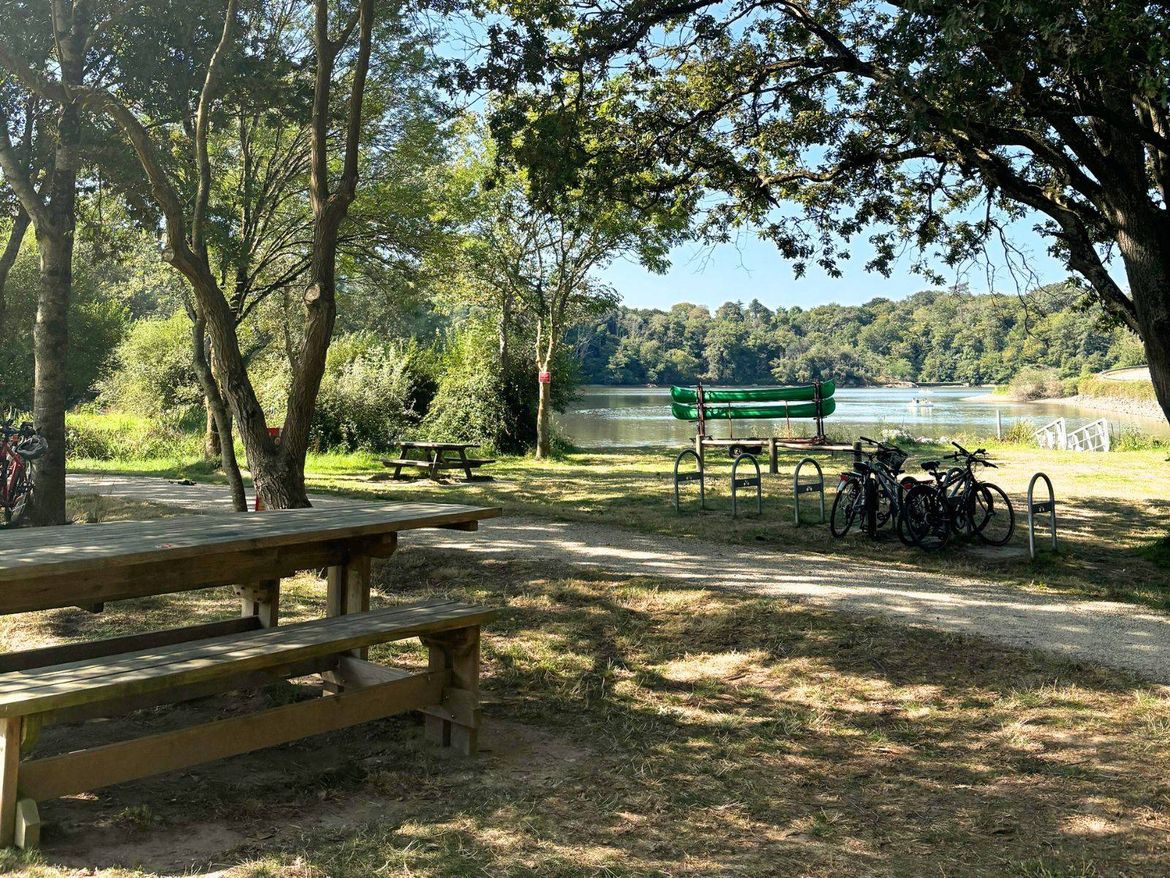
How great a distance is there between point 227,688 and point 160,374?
946 inches

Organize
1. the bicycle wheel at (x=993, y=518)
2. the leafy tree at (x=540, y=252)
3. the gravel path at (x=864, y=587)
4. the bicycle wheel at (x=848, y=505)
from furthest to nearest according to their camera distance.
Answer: the leafy tree at (x=540, y=252)
the bicycle wheel at (x=848, y=505)
the bicycle wheel at (x=993, y=518)
the gravel path at (x=864, y=587)

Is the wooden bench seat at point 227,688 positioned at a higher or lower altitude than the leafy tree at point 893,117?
lower

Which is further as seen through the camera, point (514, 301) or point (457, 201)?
point (514, 301)

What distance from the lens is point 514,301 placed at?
22141 millimetres

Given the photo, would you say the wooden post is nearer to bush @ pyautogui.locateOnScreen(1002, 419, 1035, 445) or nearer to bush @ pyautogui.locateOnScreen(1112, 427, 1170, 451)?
bush @ pyautogui.locateOnScreen(1112, 427, 1170, 451)

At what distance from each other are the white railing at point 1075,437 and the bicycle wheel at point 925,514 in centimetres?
1504

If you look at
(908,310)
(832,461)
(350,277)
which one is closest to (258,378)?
(350,277)

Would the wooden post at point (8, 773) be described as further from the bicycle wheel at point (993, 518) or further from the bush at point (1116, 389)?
the bush at point (1116, 389)

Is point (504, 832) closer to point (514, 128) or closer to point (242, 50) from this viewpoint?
point (514, 128)

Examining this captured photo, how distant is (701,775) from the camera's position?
13.8 ft

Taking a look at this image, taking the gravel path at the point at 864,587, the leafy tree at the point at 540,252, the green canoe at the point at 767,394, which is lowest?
the gravel path at the point at 864,587

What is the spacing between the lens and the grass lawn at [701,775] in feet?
11.1

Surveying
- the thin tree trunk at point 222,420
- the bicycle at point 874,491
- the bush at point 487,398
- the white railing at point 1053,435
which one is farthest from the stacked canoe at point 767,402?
the white railing at point 1053,435

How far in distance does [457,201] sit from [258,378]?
9407 millimetres
